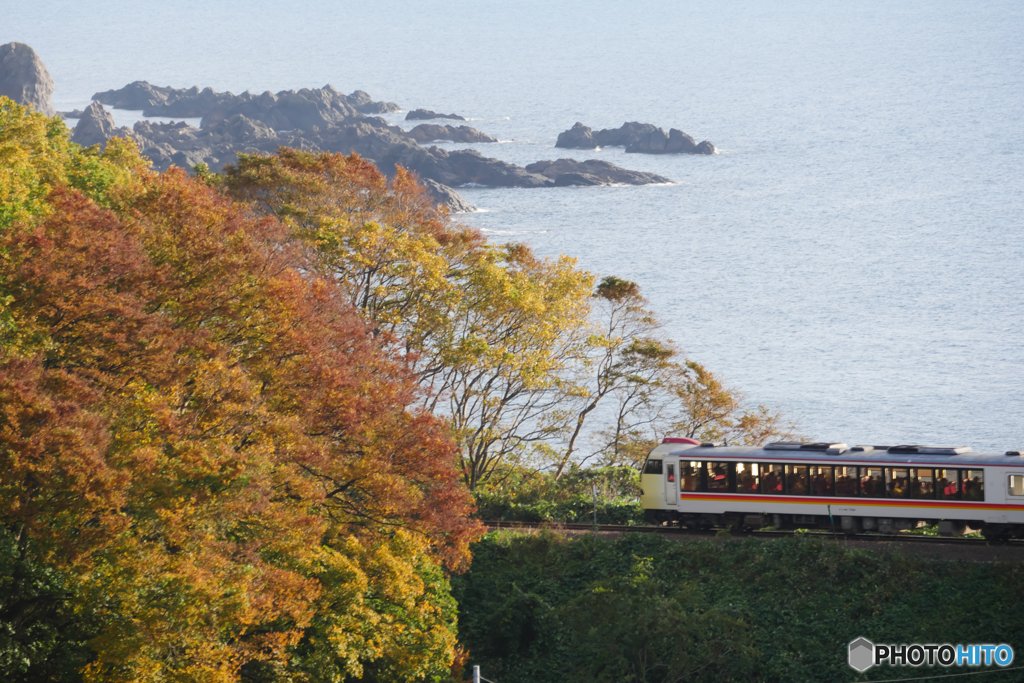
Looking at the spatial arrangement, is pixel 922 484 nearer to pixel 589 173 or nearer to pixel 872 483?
pixel 872 483

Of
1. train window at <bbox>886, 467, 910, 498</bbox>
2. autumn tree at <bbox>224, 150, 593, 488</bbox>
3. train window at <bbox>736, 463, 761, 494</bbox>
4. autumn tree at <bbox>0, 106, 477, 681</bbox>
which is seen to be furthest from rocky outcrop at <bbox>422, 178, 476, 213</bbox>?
autumn tree at <bbox>0, 106, 477, 681</bbox>

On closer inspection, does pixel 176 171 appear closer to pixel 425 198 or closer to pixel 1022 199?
pixel 425 198

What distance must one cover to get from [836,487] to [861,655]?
5.75 meters

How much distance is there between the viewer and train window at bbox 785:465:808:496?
30.3 meters

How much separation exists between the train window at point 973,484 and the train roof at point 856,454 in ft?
0.87

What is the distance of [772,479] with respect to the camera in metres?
30.8

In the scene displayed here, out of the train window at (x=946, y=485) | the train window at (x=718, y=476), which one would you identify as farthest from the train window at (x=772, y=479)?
the train window at (x=946, y=485)

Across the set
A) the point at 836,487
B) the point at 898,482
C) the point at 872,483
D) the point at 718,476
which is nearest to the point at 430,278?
the point at 718,476

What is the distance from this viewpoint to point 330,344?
25.0 meters

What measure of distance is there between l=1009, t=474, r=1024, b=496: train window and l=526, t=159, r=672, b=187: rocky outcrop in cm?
14794

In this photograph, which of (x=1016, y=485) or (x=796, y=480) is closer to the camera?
(x=1016, y=485)

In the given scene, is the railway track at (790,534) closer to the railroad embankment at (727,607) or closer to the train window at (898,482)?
the railroad embankment at (727,607)

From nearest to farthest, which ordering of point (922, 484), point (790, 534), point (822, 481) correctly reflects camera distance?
point (922, 484)
point (822, 481)
point (790, 534)

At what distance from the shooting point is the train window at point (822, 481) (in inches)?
1181
